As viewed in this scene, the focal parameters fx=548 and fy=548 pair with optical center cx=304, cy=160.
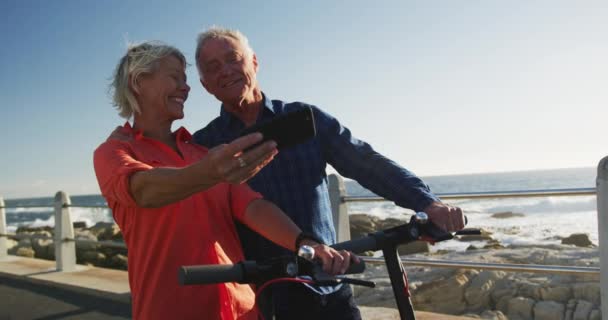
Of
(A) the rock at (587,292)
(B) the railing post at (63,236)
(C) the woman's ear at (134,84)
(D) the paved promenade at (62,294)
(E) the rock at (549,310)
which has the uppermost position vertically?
(C) the woman's ear at (134,84)

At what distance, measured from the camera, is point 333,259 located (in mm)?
1272

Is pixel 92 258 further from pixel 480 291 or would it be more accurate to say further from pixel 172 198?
pixel 172 198

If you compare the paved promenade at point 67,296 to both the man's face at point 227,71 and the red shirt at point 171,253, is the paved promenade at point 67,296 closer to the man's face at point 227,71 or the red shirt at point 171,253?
the man's face at point 227,71

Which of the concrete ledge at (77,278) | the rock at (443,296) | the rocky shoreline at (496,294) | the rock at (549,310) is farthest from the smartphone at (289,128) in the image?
the rock at (443,296)

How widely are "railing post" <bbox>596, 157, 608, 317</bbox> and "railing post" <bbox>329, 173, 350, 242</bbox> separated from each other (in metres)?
1.94

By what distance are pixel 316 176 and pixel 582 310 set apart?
6260 mm

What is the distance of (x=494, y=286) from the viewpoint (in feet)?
27.5

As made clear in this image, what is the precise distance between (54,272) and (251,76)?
576 cm

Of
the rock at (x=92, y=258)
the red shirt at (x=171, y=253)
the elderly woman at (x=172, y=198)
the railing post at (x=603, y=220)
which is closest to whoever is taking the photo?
the elderly woman at (x=172, y=198)

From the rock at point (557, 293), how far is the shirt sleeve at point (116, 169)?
7.67 m

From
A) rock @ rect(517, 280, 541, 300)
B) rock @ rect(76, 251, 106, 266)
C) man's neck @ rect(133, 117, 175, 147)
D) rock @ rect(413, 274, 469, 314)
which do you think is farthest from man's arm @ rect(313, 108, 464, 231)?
rock @ rect(76, 251, 106, 266)

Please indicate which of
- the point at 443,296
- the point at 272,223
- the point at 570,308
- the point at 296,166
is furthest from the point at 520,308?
the point at 272,223

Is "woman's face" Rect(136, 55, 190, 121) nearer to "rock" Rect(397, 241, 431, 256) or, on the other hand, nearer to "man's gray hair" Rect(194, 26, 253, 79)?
"man's gray hair" Rect(194, 26, 253, 79)

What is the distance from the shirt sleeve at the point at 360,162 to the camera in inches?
87.6
